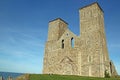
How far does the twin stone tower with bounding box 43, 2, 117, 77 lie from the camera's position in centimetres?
3347

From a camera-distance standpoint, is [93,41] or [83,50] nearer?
[93,41]

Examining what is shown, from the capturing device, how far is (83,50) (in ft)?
118

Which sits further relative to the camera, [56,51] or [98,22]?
[56,51]

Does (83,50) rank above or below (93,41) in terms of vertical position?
below

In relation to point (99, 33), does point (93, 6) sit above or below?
above

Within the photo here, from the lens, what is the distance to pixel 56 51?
41750 millimetres

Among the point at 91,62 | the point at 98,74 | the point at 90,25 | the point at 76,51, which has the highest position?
the point at 90,25

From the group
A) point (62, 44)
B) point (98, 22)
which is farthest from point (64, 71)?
point (98, 22)

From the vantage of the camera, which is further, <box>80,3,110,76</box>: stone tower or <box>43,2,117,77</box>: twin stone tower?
<box>43,2,117,77</box>: twin stone tower

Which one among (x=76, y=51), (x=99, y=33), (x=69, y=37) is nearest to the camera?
(x=99, y=33)

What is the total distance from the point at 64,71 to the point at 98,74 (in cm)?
960

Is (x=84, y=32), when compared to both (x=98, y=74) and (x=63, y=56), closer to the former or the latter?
(x=63, y=56)

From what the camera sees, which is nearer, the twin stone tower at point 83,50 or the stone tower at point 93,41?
the stone tower at point 93,41

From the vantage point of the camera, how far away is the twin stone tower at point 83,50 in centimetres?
3347
